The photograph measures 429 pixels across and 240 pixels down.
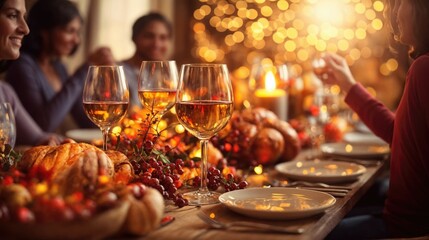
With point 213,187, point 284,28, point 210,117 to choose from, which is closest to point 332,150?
point 213,187

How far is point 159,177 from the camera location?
1.15 m

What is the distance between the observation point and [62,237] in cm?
81

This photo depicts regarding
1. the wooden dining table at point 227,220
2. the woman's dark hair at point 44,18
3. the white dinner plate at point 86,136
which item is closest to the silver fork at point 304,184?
the wooden dining table at point 227,220

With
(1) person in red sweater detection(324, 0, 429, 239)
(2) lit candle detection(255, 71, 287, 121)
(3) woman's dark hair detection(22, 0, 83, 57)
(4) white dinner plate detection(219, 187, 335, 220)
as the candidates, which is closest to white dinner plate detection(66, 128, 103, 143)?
(2) lit candle detection(255, 71, 287, 121)

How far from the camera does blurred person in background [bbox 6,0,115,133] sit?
3000mm

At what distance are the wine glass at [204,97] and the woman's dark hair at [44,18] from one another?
7.22ft

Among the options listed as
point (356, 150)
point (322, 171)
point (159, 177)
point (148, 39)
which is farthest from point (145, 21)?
point (159, 177)

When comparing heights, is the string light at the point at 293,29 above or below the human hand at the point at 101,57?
above

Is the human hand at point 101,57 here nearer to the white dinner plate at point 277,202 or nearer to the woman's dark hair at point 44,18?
the woman's dark hair at point 44,18

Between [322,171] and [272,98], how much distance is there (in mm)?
729

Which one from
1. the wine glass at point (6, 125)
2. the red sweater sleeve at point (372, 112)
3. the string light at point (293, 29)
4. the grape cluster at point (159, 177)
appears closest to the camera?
the grape cluster at point (159, 177)

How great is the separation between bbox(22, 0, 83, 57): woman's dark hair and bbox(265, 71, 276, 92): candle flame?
145cm

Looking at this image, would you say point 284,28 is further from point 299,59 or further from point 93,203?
point 93,203

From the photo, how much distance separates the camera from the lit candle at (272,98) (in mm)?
2277
